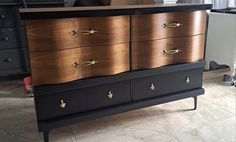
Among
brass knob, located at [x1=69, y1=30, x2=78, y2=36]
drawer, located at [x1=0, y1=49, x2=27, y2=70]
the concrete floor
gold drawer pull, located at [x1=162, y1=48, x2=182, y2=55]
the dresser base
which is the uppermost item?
brass knob, located at [x1=69, y1=30, x2=78, y2=36]

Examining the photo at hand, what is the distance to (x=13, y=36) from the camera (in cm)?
251

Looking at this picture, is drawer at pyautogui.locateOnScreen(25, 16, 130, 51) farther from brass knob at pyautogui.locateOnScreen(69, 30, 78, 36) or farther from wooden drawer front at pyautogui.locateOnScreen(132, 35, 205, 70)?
wooden drawer front at pyautogui.locateOnScreen(132, 35, 205, 70)

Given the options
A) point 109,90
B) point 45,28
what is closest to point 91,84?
point 109,90

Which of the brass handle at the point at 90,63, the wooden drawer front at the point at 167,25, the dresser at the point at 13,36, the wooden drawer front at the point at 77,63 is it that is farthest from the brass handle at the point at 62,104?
the dresser at the point at 13,36

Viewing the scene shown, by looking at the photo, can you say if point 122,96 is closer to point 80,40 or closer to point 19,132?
point 80,40

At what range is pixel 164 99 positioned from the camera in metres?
1.81

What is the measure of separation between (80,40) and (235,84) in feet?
5.68

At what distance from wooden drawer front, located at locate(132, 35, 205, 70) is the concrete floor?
42 cm

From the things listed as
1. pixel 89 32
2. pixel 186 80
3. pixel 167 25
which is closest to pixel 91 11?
pixel 89 32

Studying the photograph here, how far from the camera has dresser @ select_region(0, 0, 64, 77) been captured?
2436 mm

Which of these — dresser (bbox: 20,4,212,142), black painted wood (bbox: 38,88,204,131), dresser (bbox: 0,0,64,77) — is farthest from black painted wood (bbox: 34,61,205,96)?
dresser (bbox: 0,0,64,77)

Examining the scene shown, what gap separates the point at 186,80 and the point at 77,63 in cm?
82

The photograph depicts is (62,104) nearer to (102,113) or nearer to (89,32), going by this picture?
(102,113)

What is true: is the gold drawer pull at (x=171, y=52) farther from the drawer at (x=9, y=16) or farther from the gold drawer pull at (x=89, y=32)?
the drawer at (x=9, y=16)
